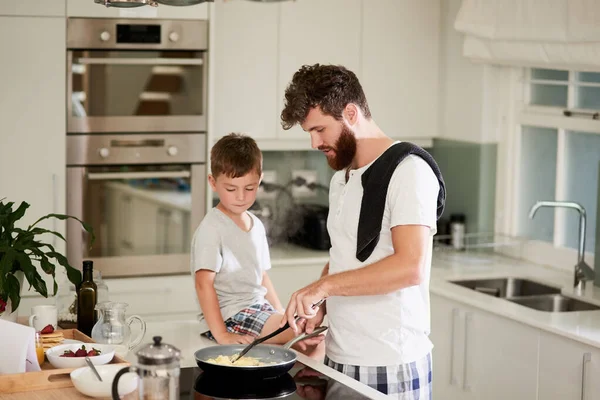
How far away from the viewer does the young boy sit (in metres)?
2.60

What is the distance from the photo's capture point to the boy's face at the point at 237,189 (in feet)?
8.60

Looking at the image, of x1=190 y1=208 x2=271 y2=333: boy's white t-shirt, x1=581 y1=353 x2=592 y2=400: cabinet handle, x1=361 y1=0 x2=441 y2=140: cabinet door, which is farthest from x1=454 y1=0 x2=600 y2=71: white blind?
x1=190 y1=208 x2=271 y2=333: boy's white t-shirt

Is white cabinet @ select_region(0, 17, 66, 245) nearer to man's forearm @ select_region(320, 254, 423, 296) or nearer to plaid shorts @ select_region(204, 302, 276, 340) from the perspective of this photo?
plaid shorts @ select_region(204, 302, 276, 340)

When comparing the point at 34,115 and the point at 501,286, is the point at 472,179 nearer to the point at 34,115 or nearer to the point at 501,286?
the point at 501,286

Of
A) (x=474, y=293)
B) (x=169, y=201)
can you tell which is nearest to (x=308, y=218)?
(x=169, y=201)

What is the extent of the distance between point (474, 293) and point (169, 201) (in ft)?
4.40

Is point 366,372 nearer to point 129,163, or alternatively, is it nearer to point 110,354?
point 110,354

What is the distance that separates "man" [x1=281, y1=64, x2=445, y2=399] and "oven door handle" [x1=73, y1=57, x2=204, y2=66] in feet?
5.43

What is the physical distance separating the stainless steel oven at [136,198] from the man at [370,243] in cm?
168

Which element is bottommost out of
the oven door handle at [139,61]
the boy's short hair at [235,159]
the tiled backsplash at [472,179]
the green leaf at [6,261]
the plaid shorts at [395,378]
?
the plaid shorts at [395,378]

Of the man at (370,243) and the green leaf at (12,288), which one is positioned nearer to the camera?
the man at (370,243)

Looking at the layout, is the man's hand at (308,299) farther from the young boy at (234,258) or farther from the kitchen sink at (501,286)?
the kitchen sink at (501,286)

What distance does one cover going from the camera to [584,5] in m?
3.65

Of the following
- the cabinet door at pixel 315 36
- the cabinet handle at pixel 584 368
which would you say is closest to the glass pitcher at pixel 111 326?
the cabinet handle at pixel 584 368
